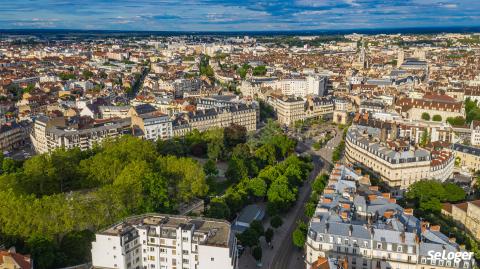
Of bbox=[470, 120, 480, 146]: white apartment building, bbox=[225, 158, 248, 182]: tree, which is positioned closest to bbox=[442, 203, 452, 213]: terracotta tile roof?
bbox=[225, 158, 248, 182]: tree

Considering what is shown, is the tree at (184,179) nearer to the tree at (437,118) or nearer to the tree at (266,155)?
the tree at (266,155)

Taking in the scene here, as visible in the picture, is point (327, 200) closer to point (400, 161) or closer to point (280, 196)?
point (280, 196)

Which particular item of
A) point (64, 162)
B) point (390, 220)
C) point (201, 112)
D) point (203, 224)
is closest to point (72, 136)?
point (64, 162)

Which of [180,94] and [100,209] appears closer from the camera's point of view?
[100,209]

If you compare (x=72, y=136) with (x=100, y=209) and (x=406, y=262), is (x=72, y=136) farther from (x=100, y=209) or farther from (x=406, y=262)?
(x=406, y=262)

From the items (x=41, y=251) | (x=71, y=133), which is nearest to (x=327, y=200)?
(x=41, y=251)

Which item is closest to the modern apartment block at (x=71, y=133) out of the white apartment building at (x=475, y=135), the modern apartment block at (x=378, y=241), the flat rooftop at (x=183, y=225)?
the flat rooftop at (x=183, y=225)
